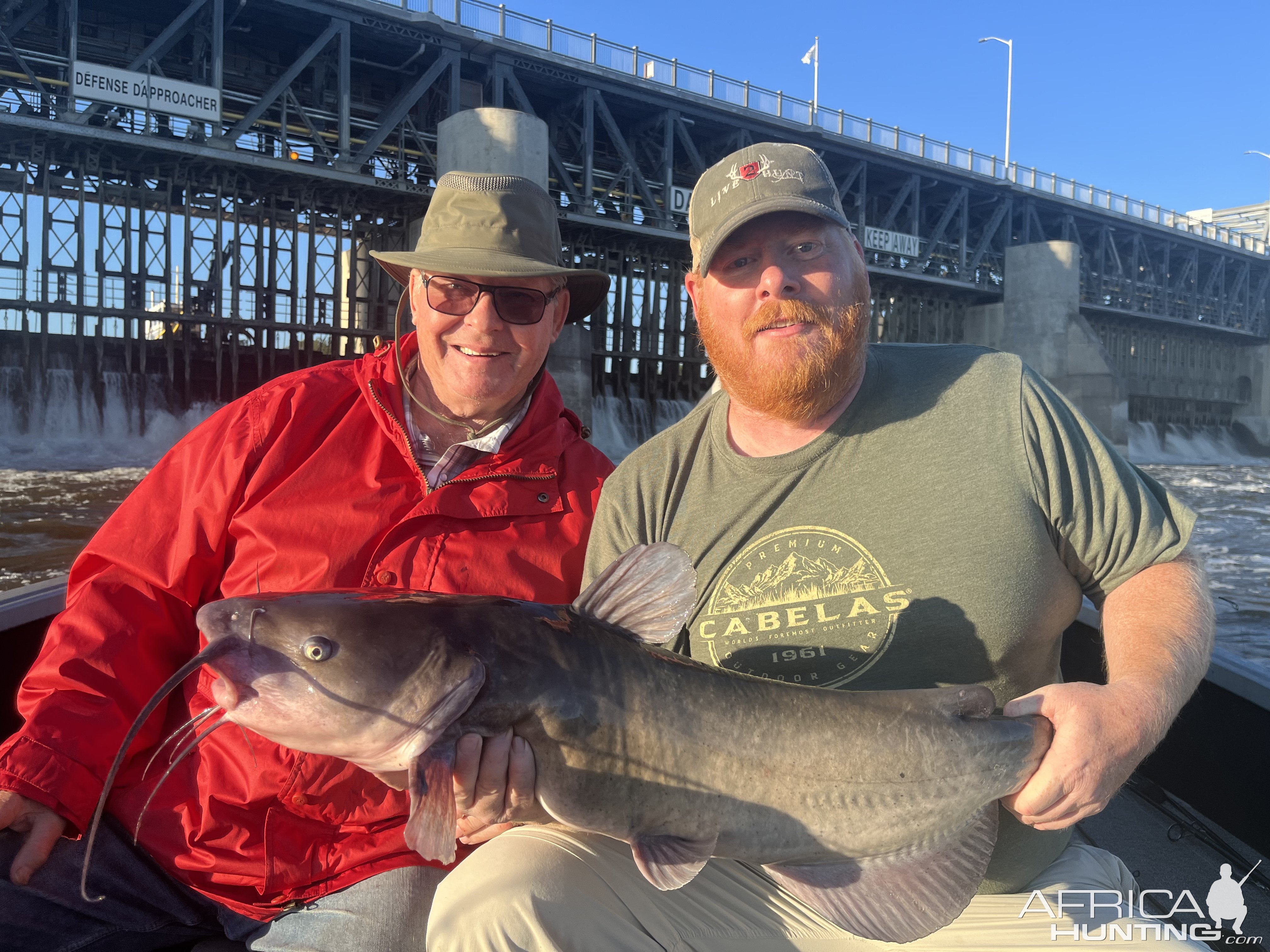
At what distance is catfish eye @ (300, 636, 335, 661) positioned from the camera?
145cm

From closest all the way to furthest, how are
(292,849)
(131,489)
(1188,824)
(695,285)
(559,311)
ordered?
(292,849)
(695,285)
(559,311)
(1188,824)
(131,489)

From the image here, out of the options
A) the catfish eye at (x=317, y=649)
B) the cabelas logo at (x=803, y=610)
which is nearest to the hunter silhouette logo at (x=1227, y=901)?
the cabelas logo at (x=803, y=610)

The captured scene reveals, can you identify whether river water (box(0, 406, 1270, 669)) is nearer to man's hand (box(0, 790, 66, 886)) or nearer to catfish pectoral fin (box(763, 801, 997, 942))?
catfish pectoral fin (box(763, 801, 997, 942))

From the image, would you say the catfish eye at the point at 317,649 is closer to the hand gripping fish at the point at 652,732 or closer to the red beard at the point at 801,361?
the hand gripping fish at the point at 652,732

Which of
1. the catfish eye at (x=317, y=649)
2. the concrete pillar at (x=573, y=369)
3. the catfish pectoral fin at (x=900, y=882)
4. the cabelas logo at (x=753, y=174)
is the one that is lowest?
the catfish pectoral fin at (x=900, y=882)

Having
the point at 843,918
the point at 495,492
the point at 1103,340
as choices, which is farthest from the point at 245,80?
the point at 1103,340

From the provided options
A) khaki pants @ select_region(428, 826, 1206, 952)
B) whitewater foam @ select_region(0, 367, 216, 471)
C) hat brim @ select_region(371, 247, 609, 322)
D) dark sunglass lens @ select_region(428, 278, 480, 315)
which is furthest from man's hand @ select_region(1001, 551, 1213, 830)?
whitewater foam @ select_region(0, 367, 216, 471)

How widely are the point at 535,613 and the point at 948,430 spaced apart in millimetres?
1095

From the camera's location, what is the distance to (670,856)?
1.67 metres

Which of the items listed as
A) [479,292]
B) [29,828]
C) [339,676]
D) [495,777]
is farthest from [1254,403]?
[29,828]

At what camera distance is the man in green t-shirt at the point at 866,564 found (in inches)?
67.8

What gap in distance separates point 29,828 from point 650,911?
4.83 feet

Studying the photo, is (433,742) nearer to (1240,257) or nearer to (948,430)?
(948,430)

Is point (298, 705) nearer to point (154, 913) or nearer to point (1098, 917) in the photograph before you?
point (154, 913)
